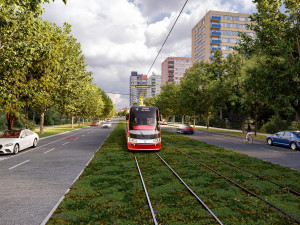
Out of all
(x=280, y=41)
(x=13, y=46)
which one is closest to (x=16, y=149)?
(x=13, y=46)

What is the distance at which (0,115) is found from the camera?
39.2 metres

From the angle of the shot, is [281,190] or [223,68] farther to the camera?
[223,68]

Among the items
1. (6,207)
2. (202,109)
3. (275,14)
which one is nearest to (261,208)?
(6,207)

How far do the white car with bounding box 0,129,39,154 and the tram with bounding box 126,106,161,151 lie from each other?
6.84 m

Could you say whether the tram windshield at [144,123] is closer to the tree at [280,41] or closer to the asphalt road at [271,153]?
the asphalt road at [271,153]

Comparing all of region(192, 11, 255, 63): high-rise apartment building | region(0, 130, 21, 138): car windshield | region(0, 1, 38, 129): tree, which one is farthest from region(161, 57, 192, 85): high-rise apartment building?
region(0, 130, 21, 138): car windshield

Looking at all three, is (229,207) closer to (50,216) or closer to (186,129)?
(50,216)

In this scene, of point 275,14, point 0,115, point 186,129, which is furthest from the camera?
point 0,115

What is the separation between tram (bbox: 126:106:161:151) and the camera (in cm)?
1291

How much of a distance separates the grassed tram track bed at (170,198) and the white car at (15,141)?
6400mm

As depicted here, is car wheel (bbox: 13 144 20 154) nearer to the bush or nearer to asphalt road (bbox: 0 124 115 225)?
asphalt road (bbox: 0 124 115 225)

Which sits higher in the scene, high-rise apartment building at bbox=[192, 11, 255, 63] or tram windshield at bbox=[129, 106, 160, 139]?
high-rise apartment building at bbox=[192, 11, 255, 63]

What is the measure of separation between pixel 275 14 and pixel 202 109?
23437 millimetres

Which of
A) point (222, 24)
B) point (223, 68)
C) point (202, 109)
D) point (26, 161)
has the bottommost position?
point (26, 161)
